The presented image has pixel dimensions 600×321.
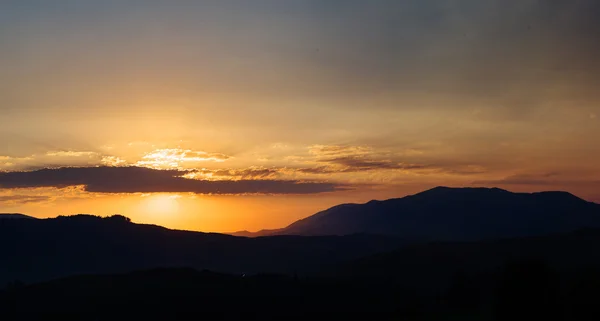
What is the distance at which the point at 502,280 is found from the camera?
79375 millimetres

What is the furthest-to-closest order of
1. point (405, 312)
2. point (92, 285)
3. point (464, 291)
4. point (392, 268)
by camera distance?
point (392, 268), point (92, 285), point (464, 291), point (405, 312)

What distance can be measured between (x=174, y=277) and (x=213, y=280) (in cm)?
983

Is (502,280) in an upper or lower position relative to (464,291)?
upper

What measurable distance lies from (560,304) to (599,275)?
6.55 metres

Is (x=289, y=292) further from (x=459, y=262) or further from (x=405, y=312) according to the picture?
(x=459, y=262)

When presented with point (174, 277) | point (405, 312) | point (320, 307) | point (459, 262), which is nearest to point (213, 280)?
point (174, 277)

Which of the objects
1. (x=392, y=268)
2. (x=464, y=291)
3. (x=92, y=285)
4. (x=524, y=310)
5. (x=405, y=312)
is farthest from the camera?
(x=392, y=268)

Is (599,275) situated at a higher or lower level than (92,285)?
higher

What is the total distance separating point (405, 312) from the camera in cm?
10756

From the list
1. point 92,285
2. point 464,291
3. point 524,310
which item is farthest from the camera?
point 92,285

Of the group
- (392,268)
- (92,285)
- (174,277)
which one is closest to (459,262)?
(392,268)

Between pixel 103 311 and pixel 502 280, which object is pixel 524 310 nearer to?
pixel 502 280

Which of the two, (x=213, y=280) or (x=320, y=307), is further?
(x=213, y=280)

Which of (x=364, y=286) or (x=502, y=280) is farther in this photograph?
(x=364, y=286)
